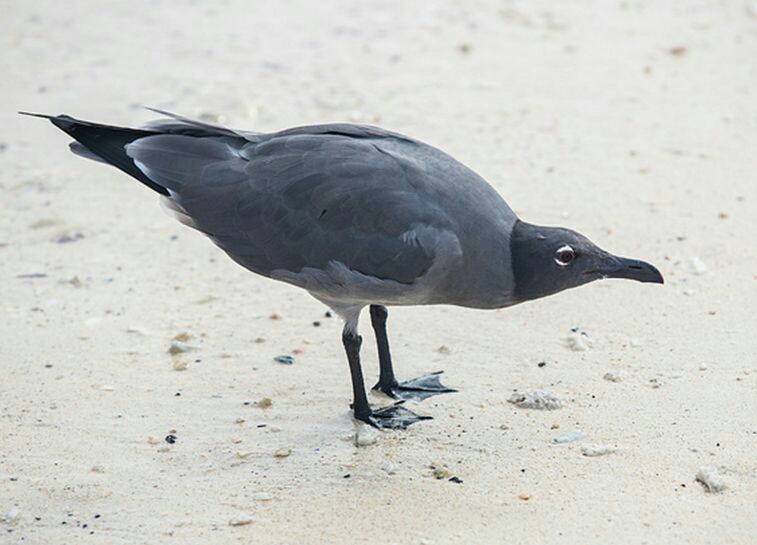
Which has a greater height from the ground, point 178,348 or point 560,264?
point 560,264

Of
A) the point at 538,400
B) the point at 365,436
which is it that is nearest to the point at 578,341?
the point at 538,400

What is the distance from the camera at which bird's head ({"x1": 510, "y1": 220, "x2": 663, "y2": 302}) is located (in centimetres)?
588

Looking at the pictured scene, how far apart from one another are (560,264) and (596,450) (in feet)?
2.90

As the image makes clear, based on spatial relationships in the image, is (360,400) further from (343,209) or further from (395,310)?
(395,310)

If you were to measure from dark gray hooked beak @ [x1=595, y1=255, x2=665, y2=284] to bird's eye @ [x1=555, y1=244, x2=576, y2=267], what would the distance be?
145mm

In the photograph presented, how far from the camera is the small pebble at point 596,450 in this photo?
572cm

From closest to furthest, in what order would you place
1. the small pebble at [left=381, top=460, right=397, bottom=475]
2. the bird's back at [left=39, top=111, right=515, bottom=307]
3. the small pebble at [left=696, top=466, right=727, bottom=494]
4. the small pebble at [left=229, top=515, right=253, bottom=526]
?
the small pebble at [left=229, top=515, right=253, bottom=526]
the small pebble at [left=696, top=466, right=727, bottom=494]
the small pebble at [left=381, top=460, right=397, bottom=475]
the bird's back at [left=39, top=111, right=515, bottom=307]

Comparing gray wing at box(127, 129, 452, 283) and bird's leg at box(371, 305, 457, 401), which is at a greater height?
gray wing at box(127, 129, 452, 283)

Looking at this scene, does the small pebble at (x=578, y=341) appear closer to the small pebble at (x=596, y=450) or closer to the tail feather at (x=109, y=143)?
the small pebble at (x=596, y=450)

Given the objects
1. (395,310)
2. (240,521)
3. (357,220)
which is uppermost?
(357,220)

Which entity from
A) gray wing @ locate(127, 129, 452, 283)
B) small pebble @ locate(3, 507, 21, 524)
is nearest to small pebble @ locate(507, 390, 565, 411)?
gray wing @ locate(127, 129, 452, 283)

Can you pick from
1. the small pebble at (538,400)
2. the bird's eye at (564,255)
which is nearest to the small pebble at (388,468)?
the small pebble at (538,400)

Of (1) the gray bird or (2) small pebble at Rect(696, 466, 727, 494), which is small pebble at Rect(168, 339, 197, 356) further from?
(2) small pebble at Rect(696, 466, 727, 494)

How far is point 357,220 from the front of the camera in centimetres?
593
